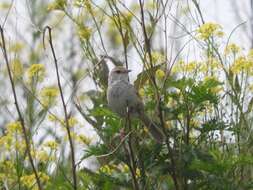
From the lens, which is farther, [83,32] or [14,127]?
[14,127]

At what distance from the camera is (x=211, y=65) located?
4.33m

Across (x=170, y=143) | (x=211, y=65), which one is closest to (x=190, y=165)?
(x=170, y=143)

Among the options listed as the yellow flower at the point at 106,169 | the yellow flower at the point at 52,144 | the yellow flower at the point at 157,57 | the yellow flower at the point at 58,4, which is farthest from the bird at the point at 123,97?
the yellow flower at the point at 58,4

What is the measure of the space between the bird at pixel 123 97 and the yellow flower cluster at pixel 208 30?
2.00 feet

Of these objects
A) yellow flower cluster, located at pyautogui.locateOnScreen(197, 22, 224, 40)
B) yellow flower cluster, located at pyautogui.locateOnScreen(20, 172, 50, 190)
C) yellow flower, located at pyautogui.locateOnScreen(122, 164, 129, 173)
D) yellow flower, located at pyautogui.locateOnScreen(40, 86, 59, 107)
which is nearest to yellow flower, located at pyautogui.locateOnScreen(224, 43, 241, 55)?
yellow flower cluster, located at pyautogui.locateOnScreen(197, 22, 224, 40)

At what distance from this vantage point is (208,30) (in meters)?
4.36

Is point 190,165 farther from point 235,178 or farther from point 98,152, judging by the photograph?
point 98,152

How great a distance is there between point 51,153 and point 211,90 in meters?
1.17

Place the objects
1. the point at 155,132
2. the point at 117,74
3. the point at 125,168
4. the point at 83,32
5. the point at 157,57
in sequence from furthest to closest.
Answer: the point at 117,74 < the point at 157,57 < the point at 83,32 < the point at 125,168 < the point at 155,132

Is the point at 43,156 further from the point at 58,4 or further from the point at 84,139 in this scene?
the point at 58,4

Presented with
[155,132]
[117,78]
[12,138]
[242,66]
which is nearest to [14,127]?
[12,138]

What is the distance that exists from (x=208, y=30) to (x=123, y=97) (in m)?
1.09

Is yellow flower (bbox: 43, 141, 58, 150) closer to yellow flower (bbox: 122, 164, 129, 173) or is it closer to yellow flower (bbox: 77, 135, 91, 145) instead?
yellow flower (bbox: 77, 135, 91, 145)

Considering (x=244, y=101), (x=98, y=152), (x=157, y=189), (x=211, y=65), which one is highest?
(x=211, y=65)
